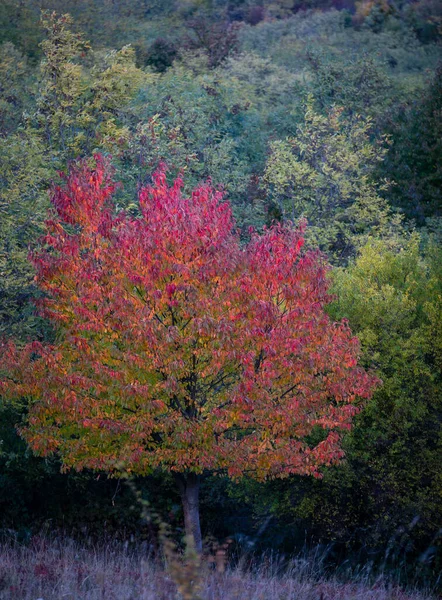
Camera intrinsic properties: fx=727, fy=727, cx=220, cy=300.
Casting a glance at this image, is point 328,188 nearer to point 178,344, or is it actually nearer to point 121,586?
point 178,344

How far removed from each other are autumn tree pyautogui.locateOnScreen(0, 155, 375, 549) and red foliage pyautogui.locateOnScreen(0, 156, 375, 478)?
1.2 inches

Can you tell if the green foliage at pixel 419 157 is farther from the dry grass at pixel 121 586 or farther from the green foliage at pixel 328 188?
the dry grass at pixel 121 586

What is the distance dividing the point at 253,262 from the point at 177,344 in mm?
2080

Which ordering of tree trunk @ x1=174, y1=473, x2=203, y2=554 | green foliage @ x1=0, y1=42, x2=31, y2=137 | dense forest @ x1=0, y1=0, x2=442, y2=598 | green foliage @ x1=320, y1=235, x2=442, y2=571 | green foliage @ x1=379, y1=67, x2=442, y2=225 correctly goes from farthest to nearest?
1. green foliage @ x1=379, y1=67, x2=442, y2=225
2. green foliage @ x1=0, y1=42, x2=31, y2=137
3. green foliage @ x1=320, y1=235, x2=442, y2=571
4. tree trunk @ x1=174, y1=473, x2=203, y2=554
5. dense forest @ x1=0, y1=0, x2=442, y2=598

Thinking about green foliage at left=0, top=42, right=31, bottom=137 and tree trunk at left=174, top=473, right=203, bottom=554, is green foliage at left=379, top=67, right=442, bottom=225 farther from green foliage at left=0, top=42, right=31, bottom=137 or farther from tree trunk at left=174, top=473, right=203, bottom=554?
tree trunk at left=174, top=473, right=203, bottom=554

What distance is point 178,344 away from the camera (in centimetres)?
1355

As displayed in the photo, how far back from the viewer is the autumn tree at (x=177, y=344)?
13.1 meters

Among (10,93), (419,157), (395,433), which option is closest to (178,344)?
(395,433)

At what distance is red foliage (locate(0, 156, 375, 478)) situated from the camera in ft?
43.0

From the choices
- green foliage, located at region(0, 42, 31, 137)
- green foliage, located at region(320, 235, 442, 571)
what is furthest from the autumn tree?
green foliage, located at region(0, 42, 31, 137)

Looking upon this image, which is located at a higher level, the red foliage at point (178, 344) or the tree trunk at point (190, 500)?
the red foliage at point (178, 344)

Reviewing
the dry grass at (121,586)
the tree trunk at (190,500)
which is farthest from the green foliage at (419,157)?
the dry grass at (121,586)

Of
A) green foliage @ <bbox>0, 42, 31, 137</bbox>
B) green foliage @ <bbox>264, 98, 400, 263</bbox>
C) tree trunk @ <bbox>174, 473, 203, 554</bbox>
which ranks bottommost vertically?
tree trunk @ <bbox>174, 473, 203, 554</bbox>

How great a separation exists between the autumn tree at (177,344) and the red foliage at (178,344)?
0.10 feet
